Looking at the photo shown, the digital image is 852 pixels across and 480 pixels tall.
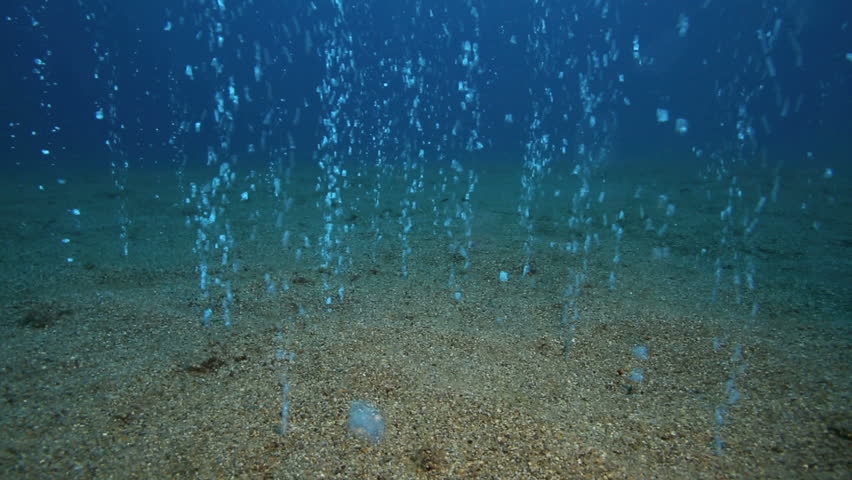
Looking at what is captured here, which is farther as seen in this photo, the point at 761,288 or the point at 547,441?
the point at 761,288

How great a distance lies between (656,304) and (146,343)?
14.8ft

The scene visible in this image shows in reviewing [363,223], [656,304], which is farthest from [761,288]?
[363,223]

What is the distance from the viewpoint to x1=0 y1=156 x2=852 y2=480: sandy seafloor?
252 centimetres

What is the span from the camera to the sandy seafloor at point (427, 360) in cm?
252

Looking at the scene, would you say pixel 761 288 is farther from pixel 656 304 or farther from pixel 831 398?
pixel 831 398

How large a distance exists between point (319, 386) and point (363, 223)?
4837 mm

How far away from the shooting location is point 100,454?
250 centimetres

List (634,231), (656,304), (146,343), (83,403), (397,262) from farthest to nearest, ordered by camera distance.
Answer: (634,231) → (397,262) → (656,304) → (146,343) → (83,403)

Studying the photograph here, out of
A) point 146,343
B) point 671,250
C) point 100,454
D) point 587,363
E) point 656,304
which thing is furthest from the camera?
point 671,250

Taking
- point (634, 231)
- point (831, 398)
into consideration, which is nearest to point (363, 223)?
point (634, 231)

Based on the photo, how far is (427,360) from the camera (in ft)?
11.5

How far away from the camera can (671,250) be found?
6.29m

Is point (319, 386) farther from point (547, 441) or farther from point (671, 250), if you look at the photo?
point (671, 250)

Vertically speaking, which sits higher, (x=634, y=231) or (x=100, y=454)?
(x=634, y=231)
